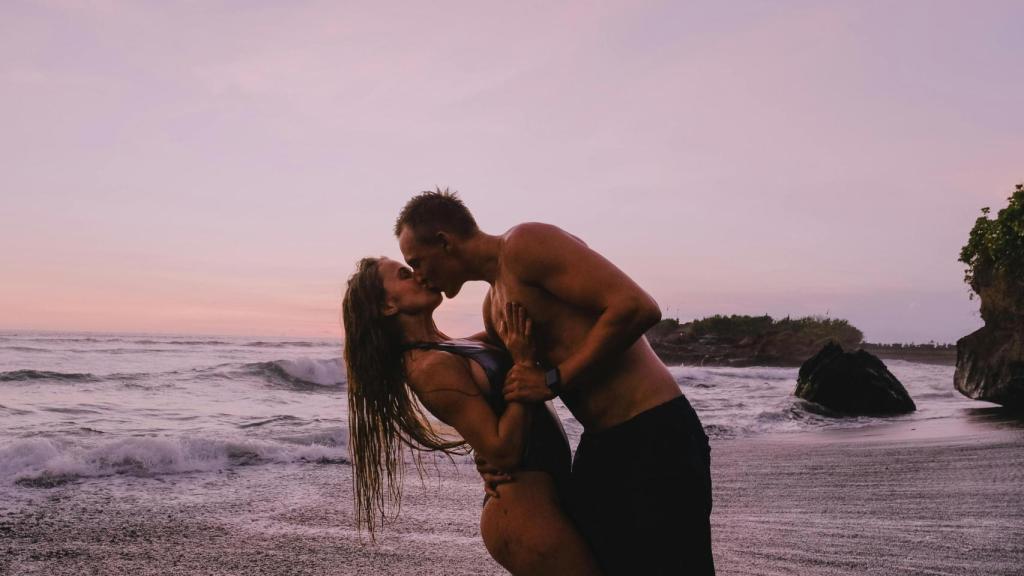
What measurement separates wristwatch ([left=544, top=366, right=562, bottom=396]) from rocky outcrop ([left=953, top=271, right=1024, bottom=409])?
517 inches

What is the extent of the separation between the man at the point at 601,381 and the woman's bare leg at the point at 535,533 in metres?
0.08

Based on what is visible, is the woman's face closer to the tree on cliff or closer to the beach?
the beach

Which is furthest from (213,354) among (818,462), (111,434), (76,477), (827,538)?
(827,538)

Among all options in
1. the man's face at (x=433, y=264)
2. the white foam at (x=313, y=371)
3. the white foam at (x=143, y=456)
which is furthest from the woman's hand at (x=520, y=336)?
the white foam at (x=313, y=371)

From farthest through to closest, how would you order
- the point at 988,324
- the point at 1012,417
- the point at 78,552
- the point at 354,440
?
the point at 988,324, the point at 1012,417, the point at 78,552, the point at 354,440

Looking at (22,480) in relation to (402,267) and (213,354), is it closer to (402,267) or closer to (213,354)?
(402,267)

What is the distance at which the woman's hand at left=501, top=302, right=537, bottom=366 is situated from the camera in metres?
3.04

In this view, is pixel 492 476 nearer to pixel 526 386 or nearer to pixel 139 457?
pixel 526 386

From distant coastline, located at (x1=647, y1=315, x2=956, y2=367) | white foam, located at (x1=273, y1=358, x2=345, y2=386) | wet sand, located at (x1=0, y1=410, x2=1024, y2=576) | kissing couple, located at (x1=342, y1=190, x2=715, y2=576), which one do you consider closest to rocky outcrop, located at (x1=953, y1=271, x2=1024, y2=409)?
wet sand, located at (x1=0, y1=410, x2=1024, y2=576)

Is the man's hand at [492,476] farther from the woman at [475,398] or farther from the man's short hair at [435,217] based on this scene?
the man's short hair at [435,217]

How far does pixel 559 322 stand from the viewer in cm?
319

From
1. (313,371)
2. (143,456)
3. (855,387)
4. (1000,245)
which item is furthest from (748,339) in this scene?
(143,456)

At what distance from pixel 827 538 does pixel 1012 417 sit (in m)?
8.94

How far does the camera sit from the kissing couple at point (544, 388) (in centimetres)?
295
